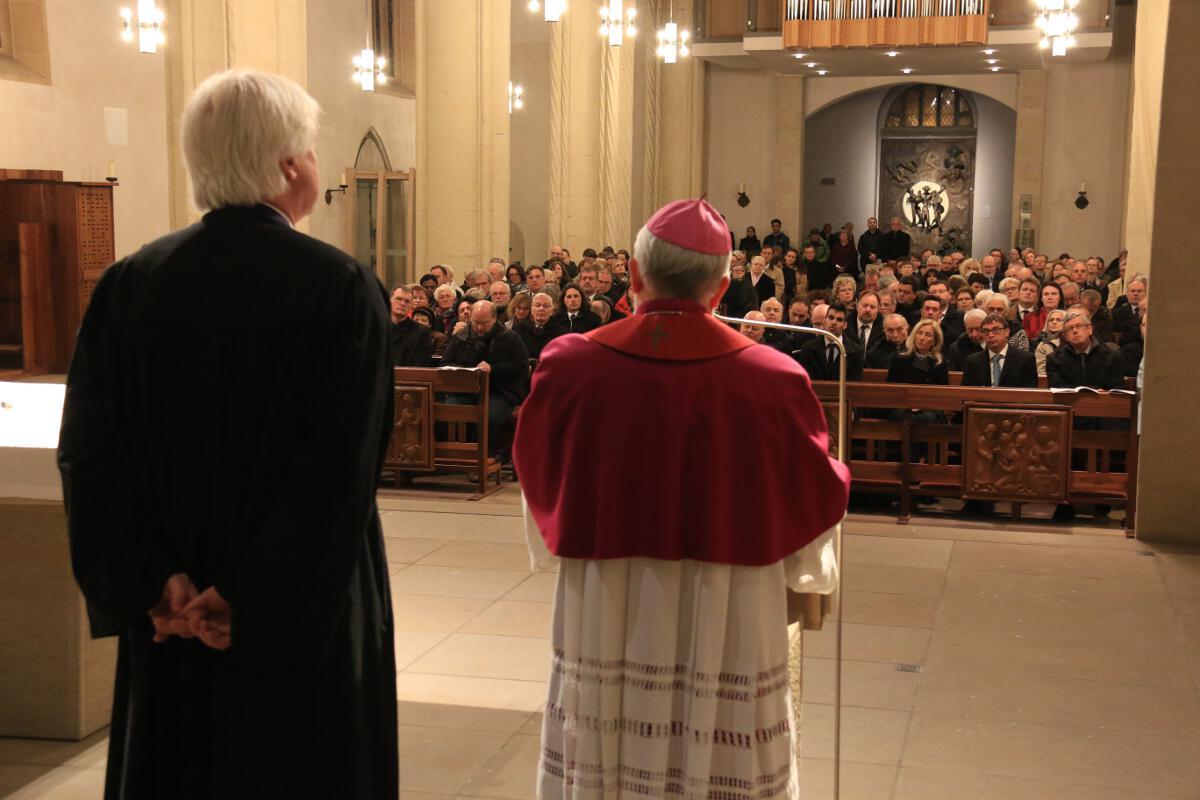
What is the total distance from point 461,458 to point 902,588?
12.6ft

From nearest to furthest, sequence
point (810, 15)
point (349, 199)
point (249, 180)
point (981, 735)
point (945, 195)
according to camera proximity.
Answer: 1. point (249, 180)
2. point (981, 735)
3. point (349, 199)
4. point (810, 15)
5. point (945, 195)

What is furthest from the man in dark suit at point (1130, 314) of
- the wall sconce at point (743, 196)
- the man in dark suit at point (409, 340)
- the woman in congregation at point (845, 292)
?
the wall sconce at point (743, 196)

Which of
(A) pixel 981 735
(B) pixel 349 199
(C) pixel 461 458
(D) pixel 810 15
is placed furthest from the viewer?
(D) pixel 810 15

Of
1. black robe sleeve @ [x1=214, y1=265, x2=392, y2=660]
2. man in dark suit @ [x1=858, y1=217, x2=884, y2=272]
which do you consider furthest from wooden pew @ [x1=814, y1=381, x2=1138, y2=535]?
man in dark suit @ [x1=858, y1=217, x2=884, y2=272]

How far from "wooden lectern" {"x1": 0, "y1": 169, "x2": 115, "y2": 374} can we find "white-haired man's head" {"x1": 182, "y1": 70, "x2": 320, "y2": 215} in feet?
48.1

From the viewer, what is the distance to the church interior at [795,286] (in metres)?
4.84

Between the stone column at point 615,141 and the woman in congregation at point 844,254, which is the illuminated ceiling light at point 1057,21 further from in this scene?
the woman in congregation at point 844,254

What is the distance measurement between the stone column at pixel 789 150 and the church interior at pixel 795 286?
0.05 metres

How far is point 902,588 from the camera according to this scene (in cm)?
741

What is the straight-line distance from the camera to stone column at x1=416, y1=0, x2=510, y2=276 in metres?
16.5

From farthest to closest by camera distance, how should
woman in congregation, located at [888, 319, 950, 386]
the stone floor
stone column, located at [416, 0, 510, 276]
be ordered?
stone column, located at [416, 0, 510, 276] < woman in congregation, located at [888, 319, 950, 386] < the stone floor

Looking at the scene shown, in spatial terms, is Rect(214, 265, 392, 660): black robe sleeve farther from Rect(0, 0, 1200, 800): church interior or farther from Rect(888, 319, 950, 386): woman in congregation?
Rect(888, 319, 950, 386): woman in congregation

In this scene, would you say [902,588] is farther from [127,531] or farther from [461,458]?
[127,531]

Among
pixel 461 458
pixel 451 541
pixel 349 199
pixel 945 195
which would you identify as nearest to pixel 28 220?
pixel 349 199
